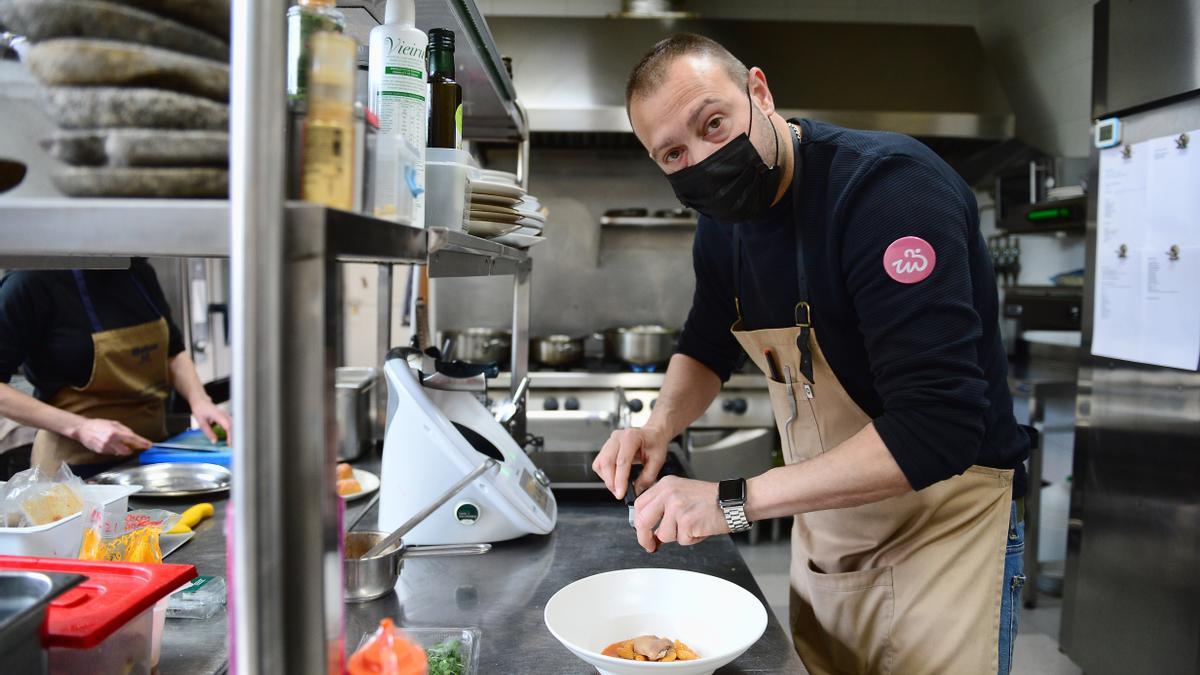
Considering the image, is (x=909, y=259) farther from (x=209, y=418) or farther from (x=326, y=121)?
(x=209, y=418)

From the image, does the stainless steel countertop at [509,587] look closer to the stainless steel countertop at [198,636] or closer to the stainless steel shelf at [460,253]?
the stainless steel countertop at [198,636]

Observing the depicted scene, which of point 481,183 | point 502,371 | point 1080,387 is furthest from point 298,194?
point 502,371

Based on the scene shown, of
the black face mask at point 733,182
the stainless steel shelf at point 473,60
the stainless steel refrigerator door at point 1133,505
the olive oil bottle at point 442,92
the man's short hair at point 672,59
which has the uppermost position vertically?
the stainless steel shelf at point 473,60

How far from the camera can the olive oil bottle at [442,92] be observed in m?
1.18

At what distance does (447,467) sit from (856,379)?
740 millimetres

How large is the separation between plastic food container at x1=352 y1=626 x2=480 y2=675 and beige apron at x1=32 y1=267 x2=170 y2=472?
177 centimetres

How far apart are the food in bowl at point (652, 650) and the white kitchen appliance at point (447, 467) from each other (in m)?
0.43

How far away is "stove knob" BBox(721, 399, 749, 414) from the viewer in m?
3.68

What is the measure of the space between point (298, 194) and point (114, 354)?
243 cm

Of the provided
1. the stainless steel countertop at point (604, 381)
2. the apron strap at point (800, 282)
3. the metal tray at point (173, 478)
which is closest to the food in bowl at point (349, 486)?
Result: the metal tray at point (173, 478)

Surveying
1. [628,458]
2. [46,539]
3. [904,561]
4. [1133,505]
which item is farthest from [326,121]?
[1133,505]

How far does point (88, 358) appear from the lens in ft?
8.20

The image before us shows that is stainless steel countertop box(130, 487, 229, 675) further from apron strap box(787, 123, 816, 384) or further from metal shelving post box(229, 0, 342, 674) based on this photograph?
apron strap box(787, 123, 816, 384)

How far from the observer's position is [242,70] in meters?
0.47
